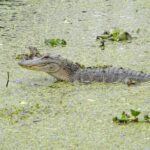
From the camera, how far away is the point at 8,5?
10453 millimetres

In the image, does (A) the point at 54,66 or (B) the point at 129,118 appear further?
(A) the point at 54,66

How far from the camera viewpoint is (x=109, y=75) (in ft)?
20.3

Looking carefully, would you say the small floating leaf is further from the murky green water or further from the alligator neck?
the alligator neck

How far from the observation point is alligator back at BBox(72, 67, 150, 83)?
6137 millimetres

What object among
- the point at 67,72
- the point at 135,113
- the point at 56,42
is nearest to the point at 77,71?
the point at 67,72

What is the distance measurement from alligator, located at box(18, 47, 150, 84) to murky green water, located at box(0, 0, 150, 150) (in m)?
0.09

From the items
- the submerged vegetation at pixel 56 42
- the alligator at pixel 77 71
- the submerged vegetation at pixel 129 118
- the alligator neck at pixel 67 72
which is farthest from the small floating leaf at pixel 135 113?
the submerged vegetation at pixel 56 42

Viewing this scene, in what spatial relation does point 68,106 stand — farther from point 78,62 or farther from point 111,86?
point 78,62

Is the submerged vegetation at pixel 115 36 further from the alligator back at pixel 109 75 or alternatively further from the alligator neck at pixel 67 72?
the alligator back at pixel 109 75

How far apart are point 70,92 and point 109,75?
1.62ft

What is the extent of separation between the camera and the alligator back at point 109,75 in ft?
20.1

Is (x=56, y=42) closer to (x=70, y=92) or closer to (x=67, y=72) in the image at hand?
(x=67, y=72)

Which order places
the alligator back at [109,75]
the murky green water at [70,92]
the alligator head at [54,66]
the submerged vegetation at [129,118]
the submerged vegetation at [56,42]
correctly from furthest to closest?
the submerged vegetation at [56,42] → the alligator head at [54,66] → the alligator back at [109,75] → the submerged vegetation at [129,118] → the murky green water at [70,92]

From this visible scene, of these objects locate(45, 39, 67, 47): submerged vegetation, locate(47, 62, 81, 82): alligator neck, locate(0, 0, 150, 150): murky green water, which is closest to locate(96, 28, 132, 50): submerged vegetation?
locate(0, 0, 150, 150): murky green water
